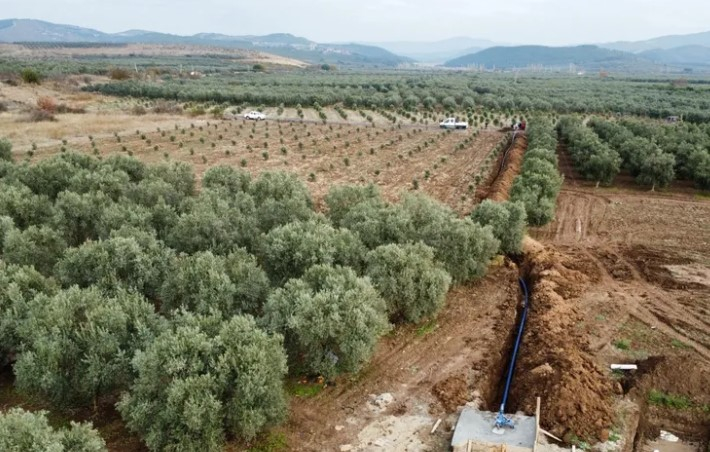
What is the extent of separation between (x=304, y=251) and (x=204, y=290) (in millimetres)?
3943

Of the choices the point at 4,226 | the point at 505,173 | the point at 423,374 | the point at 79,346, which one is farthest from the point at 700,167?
the point at 4,226

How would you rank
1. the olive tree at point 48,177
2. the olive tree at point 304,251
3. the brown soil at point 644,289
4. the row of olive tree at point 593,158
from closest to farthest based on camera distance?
the brown soil at point 644,289
the olive tree at point 304,251
the olive tree at point 48,177
the row of olive tree at point 593,158

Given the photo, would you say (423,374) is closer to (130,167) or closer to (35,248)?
(35,248)

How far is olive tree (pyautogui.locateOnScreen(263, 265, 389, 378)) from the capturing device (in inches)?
578

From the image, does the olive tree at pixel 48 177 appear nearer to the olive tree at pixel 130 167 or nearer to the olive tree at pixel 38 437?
the olive tree at pixel 130 167

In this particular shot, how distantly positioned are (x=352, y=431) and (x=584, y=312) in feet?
36.0

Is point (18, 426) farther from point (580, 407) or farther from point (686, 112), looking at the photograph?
point (686, 112)

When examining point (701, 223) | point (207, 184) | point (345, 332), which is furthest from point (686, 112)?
point (345, 332)

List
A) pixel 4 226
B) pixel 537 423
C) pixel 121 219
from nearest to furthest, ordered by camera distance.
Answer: pixel 537 423 → pixel 4 226 → pixel 121 219

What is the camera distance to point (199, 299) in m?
16.2

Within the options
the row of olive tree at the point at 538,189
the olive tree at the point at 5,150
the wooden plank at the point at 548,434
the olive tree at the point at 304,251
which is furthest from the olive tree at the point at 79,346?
the olive tree at the point at 5,150

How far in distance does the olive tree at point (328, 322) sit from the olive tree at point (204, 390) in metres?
1.81

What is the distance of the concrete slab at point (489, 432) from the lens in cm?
1258

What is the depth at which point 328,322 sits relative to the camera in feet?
47.8
